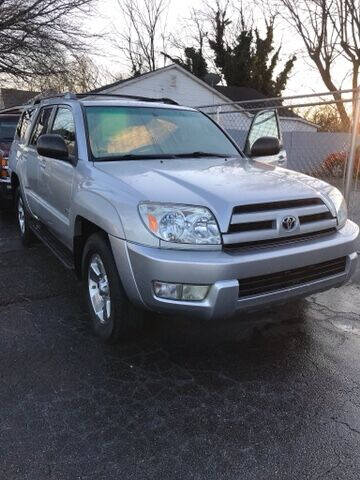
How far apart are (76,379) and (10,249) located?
3.64 m

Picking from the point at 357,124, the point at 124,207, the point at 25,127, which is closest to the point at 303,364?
the point at 124,207

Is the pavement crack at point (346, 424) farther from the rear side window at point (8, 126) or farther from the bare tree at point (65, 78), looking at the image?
the bare tree at point (65, 78)

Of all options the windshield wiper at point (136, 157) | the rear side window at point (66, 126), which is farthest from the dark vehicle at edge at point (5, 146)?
the windshield wiper at point (136, 157)

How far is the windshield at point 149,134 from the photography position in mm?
4018

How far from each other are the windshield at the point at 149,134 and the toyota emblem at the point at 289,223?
1.43 meters

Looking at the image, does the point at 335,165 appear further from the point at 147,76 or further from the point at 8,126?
the point at 147,76

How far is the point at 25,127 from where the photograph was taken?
6.46 m

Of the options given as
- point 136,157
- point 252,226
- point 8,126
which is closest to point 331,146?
point 136,157

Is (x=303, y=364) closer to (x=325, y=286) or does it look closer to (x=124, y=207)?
(x=325, y=286)

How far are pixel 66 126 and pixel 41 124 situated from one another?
3.74 ft

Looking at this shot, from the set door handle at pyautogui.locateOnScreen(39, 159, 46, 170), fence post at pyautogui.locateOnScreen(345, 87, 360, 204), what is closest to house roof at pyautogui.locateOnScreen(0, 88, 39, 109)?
door handle at pyautogui.locateOnScreen(39, 159, 46, 170)

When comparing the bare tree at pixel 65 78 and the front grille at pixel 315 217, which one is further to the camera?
the bare tree at pixel 65 78

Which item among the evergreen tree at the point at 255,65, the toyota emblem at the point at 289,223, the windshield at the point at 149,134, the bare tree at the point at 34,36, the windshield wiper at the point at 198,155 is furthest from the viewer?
the evergreen tree at the point at 255,65

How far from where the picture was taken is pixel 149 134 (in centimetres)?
425
